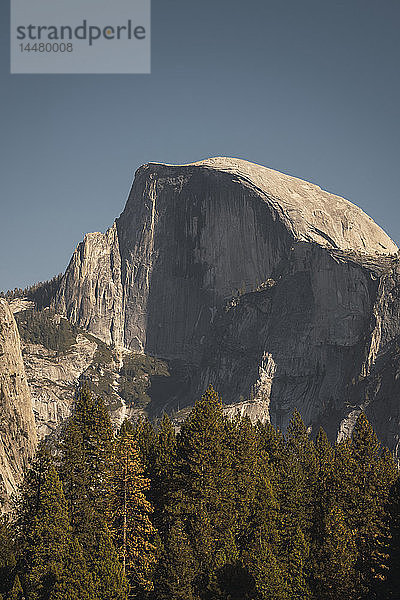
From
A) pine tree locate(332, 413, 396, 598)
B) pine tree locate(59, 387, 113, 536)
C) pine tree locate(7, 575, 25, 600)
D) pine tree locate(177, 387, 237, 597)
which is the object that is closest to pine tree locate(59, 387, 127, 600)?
pine tree locate(59, 387, 113, 536)

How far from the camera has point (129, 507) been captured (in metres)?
60.0

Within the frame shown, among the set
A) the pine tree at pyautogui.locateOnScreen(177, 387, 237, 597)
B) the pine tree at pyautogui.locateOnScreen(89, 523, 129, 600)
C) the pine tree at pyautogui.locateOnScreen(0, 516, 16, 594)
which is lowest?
the pine tree at pyautogui.locateOnScreen(0, 516, 16, 594)

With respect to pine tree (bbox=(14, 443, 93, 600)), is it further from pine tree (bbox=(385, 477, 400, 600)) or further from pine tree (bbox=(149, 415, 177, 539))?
pine tree (bbox=(385, 477, 400, 600))

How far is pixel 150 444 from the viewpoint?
241 ft

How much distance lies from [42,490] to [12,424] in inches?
2254

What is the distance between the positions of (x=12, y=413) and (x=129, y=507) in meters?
56.6

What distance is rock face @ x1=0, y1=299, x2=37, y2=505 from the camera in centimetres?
10462

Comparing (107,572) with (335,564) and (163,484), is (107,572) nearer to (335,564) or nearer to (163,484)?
(163,484)

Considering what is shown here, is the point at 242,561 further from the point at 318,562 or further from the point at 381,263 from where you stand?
the point at 381,263

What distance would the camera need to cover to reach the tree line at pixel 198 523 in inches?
2135

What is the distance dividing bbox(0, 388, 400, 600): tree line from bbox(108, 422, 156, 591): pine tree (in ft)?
0.30

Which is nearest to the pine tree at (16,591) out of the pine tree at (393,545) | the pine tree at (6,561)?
the pine tree at (6,561)

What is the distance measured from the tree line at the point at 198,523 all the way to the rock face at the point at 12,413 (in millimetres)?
39545

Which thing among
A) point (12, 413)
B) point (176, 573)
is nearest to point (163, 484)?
point (176, 573)
